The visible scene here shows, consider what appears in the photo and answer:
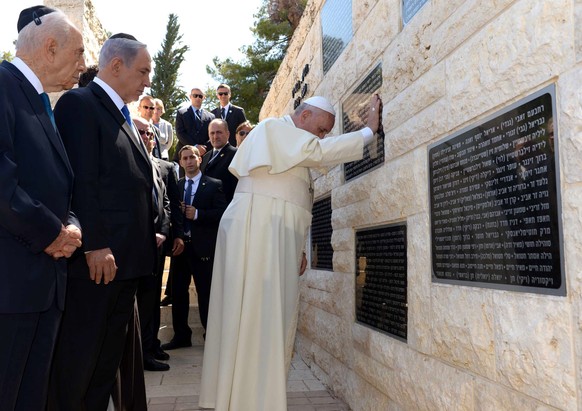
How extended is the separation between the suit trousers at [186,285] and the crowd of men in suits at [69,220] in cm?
185

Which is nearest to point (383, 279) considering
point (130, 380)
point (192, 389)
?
point (130, 380)

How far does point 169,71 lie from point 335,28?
30.6 m

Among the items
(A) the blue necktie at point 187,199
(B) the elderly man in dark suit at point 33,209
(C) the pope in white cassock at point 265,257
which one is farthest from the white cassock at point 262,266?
(A) the blue necktie at point 187,199

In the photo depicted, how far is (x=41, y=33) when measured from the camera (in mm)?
2148

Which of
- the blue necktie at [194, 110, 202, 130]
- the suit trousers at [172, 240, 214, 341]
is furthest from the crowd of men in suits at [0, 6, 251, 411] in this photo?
the blue necktie at [194, 110, 202, 130]

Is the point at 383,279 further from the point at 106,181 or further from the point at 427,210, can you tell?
the point at 106,181

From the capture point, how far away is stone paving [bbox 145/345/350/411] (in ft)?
12.4

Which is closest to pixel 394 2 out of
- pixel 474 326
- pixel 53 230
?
pixel 474 326

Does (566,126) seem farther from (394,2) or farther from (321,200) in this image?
(321,200)

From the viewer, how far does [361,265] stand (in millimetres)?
3699

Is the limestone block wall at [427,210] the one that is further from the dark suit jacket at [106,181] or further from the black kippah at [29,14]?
the black kippah at [29,14]

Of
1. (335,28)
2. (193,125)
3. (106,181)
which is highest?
(193,125)

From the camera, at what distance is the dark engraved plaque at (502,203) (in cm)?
174

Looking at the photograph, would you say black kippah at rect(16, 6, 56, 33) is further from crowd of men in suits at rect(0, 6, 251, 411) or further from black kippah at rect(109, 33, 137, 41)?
black kippah at rect(109, 33, 137, 41)
